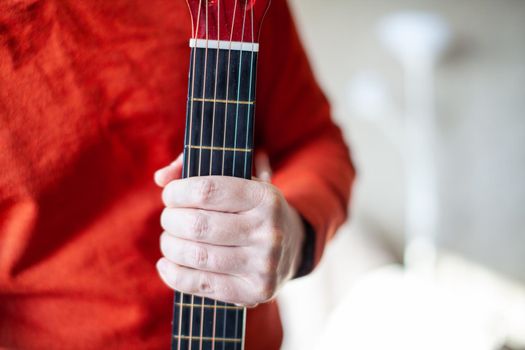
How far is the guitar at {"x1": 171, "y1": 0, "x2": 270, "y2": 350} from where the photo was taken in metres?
0.46

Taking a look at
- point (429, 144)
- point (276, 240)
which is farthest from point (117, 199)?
point (429, 144)

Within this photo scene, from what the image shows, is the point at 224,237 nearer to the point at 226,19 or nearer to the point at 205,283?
the point at 205,283

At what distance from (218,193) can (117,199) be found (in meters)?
0.16

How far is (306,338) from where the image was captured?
6.59ft

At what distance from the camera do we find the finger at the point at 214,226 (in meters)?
0.44

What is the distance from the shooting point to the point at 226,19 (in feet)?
1.50

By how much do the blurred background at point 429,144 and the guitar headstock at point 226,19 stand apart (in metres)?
1.74

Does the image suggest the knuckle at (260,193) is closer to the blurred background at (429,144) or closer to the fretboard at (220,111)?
the fretboard at (220,111)

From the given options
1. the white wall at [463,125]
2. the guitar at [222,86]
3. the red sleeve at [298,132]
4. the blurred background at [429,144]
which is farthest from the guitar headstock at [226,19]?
the white wall at [463,125]

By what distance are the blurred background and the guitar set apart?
1690 millimetres

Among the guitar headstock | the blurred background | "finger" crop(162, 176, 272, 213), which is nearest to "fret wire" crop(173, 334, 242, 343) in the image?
→ "finger" crop(162, 176, 272, 213)

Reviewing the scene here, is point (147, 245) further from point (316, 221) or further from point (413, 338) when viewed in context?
point (413, 338)

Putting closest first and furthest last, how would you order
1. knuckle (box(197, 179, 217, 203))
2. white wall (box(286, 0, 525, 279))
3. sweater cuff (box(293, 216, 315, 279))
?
A: knuckle (box(197, 179, 217, 203)), sweater cuff (box(293, 216, 315, 279)), white wall (box(286, 0, 525, 279))

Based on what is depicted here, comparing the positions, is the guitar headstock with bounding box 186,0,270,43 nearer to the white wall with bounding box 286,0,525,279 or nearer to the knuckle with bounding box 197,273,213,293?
the knuckle with bounding box 197,273,213,293
